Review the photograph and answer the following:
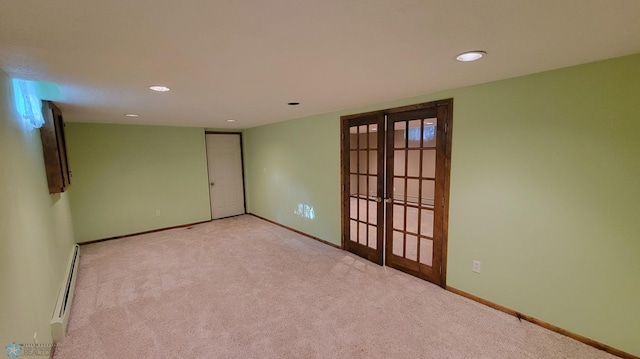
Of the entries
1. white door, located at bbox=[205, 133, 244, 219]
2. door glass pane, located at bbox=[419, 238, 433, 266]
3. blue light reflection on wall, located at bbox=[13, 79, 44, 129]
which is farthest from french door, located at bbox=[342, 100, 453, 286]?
white door, located at bbox=[205, 133, 244, 219]

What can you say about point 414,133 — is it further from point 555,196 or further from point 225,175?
point 225,175

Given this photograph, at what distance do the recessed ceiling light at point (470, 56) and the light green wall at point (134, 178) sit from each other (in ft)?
17.5

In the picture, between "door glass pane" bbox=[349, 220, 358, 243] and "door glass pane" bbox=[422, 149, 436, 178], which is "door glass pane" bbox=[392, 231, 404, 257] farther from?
"door glass pane" bbox=[422, 149, 436, 178]

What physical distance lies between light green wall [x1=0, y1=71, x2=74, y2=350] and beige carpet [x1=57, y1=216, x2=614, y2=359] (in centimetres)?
51

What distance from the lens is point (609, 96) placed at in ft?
6.10

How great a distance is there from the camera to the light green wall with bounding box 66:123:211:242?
457cm

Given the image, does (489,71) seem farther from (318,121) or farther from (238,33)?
(318,121)

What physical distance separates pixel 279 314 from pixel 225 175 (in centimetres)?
447

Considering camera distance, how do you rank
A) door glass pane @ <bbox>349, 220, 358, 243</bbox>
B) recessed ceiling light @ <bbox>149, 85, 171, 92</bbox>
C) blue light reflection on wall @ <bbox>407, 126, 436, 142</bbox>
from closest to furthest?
recessed ceiling light @ <bbox>149, 85, 171, 92</bbox> < blue light reflection on wall @ <bbox>407, 126, 436, 142</bbox> < door glass pane @ <bbox>349, 220, 358, 243</bbox>

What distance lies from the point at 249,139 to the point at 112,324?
4.44 m

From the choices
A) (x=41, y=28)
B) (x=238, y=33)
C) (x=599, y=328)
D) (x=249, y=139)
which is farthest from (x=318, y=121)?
(x=599, y=328)

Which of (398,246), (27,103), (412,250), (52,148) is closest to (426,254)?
(412,250)

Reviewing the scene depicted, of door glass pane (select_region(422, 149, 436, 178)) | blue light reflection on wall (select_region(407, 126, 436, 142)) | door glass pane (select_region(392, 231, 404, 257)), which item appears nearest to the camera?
blue light reflection on wall (select_region(407, 126, 436, 142))

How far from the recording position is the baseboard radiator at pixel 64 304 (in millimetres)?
2174
